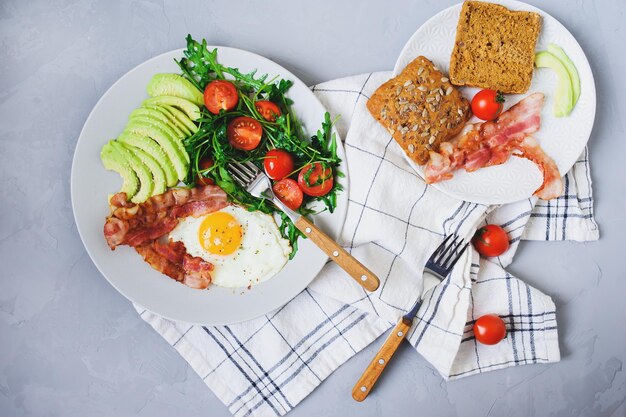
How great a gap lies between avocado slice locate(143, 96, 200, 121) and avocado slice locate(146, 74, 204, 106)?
0.04m

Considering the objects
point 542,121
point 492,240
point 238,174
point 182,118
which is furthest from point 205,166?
point 542,121

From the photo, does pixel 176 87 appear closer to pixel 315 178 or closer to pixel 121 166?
pixel 121 166

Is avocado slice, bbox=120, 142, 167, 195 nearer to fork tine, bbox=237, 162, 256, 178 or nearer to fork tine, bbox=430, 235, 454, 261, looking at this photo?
fork tine, bbox=237, 162, 256, 178

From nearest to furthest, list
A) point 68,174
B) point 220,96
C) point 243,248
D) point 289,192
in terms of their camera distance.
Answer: point 220,96 < point 289,192 < point 243,248 < point 68,174

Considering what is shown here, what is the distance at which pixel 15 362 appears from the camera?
3.48 meters

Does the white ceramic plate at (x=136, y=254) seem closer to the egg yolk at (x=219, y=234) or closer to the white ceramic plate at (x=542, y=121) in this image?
the egg yolk at (x=219, y=234)

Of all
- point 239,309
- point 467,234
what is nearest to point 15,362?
point 239,309

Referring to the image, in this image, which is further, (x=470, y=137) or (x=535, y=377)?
(x=535, y=377)

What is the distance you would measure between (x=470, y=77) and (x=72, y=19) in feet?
8.18

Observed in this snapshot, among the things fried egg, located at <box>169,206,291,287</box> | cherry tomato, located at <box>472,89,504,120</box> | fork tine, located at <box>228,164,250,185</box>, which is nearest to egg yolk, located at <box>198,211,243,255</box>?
fried egg, located at <box>169,206,291,287</box>

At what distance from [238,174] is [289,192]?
0.32 meters

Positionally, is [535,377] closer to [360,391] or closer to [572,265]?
[572,265]

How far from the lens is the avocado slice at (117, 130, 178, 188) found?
3.16 metres

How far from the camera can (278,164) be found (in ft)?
10.4
